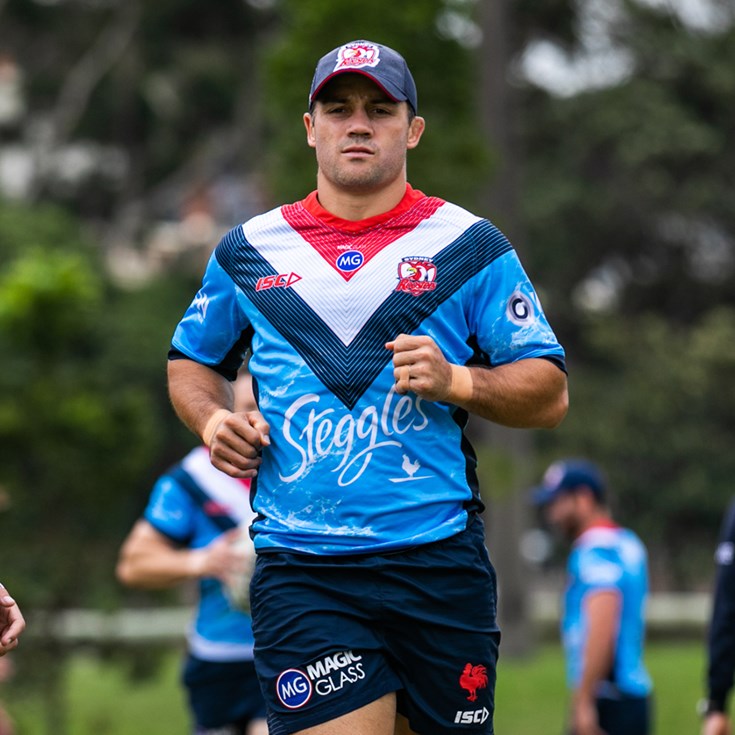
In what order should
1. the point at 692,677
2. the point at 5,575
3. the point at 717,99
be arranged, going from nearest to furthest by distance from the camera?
the point at 5,575 < the point at 692,677 < the point at 717,99

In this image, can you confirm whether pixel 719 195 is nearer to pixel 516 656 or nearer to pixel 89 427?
pixel 516 656

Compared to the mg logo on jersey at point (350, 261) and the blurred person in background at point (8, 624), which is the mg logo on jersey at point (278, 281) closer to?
the mg logo on jersey at point (350, 261)

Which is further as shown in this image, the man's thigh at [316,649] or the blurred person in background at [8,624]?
the blurred person in background at [8,624]

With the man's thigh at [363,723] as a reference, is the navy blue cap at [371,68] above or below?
above

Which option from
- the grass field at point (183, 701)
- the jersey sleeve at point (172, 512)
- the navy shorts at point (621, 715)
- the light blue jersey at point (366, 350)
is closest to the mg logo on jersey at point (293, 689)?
the light blue jersey at point (366, 350)

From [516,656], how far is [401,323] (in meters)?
25.0

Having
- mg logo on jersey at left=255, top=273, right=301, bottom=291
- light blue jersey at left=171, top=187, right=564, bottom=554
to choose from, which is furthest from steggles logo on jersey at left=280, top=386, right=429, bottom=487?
mg logo on jersey at left=255, top=273, right=301, bottom=291

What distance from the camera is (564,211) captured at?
126ft

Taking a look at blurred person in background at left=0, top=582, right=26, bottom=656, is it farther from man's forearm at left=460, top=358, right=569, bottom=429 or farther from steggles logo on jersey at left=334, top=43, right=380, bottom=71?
steggles logo on jersey at left=334, top=43, right=380, bottom=71

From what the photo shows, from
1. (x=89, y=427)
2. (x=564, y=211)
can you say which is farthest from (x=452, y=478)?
(x=564, y=211)

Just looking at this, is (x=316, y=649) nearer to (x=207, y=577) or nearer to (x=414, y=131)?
(x=414, y=131)

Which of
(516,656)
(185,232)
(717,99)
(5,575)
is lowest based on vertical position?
(516,656)

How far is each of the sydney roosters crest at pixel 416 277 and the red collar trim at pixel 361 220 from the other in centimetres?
19

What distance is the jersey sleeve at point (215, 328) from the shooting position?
5195 millimetres
